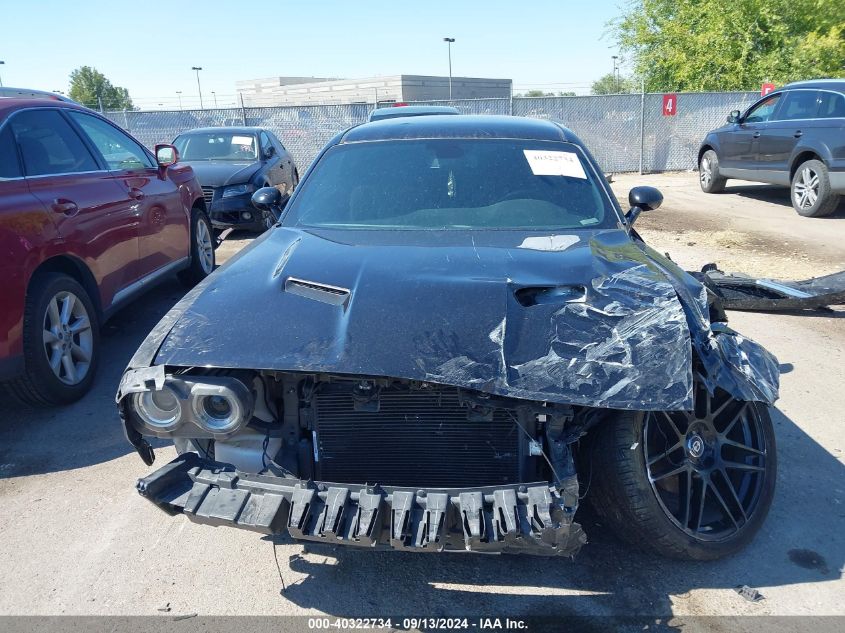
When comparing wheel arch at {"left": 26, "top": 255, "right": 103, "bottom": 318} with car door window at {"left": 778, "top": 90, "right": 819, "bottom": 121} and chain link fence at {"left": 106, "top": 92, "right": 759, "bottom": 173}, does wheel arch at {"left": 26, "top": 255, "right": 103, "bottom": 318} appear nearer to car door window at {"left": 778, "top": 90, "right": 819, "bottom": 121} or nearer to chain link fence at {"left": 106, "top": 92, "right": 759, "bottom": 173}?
car door window at {"left": 778, "top": 90, "right": 819, "bottom": 121}

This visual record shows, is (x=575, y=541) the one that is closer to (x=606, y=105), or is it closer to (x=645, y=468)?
(x=645, y=468)

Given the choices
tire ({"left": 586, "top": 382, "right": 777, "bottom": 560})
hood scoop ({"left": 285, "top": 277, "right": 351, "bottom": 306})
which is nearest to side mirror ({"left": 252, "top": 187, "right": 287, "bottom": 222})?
hood scoop ({"left": 285, "top": 277, "right": 351, "bottom": 306})

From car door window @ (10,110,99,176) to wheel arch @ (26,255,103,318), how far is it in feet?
1.84

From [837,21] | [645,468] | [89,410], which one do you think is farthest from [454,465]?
[837,21]

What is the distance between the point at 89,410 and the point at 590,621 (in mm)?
3365

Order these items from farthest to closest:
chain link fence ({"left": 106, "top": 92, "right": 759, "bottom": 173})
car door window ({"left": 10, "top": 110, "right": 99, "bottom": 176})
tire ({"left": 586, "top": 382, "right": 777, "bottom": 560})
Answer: chain link fence ({"left": 106, "top": 92, "right": 759, "bottom": 173}) → car door window ({"left": 10, "top": 110, "right": 99, "bottom": 176}) → tire ({"left": 586, "top": 382, "right": 777, "bottom": 560})

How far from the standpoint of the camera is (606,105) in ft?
57.5

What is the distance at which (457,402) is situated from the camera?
2.43 meters

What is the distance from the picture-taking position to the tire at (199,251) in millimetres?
7023

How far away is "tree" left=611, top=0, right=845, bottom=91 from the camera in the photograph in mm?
20953

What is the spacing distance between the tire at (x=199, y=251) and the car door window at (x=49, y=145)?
2016mm

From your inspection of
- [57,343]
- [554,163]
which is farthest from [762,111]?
[57,343]

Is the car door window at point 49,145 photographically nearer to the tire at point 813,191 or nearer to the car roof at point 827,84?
the tire at point 813,191

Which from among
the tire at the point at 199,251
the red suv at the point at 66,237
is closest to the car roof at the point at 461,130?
the red suv at the point at 66,237
